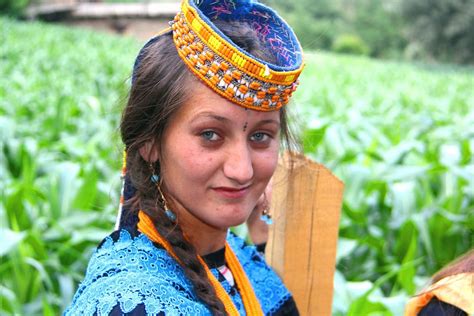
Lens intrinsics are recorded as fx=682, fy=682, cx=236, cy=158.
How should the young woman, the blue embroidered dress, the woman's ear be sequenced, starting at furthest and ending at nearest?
the woman's ear < the young woman < the blue embroidered dress

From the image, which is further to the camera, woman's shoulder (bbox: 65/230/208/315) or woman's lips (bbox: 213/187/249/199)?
woman's lips (bbox: 213/187/249/199)

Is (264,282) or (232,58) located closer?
(232,58)

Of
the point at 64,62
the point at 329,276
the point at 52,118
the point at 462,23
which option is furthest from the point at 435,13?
the point at 329,276

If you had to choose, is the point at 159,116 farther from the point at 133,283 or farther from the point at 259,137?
the point at 133,283

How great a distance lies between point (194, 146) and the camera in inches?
48.6

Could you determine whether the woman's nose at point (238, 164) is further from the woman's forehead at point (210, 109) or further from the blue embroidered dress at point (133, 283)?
the blue embroidered dress at point (133, 283)

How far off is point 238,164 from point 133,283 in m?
0.28

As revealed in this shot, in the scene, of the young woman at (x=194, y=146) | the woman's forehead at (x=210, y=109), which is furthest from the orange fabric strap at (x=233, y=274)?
the woman's forehead at (x=210, y=109)

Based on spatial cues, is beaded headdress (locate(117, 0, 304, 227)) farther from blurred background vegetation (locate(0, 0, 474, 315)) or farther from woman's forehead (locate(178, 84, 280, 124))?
blurred background vegetation (locate(0, 0, 474, 315))

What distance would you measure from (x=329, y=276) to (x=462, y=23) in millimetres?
29125

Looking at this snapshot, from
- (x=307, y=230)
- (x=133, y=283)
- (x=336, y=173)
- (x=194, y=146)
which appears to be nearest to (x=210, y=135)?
(x=194, y=146)

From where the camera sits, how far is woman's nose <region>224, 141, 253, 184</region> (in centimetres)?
122

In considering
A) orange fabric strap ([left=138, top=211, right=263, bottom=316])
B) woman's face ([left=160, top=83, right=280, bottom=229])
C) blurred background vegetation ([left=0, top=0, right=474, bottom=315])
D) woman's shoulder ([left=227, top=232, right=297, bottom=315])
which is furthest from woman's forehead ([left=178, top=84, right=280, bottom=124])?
woman's shoulder ([left=227, top=232, right=297, bottom=315])

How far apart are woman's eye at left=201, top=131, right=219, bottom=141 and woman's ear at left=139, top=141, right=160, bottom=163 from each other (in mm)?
127
